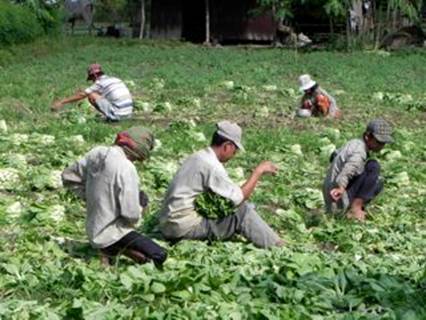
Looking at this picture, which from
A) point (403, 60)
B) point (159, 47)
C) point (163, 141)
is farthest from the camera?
point (159, 47)

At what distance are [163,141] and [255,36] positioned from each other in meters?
27.0

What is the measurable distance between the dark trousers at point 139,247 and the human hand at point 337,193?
2.36 m

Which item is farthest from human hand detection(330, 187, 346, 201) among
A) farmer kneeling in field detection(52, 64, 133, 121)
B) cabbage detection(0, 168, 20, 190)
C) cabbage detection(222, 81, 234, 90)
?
cabbage detection(222, 81, 234, 90)

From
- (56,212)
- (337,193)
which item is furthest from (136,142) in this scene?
(337,193)

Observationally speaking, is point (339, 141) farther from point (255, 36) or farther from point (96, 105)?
point (255, 36)

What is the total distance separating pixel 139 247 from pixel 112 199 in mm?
407

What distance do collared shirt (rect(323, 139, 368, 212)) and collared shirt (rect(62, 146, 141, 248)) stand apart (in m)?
2.61

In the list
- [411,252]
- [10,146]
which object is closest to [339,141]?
[10,146]

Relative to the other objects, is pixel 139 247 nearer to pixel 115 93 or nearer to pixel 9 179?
pixel 9 179

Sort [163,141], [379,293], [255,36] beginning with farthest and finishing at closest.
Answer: [255,36] → [163,141] → [379,293]

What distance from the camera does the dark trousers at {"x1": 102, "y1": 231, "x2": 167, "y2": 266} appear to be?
22.3 feet

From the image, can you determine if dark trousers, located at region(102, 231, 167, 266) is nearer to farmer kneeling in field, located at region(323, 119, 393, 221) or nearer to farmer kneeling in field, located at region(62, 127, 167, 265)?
farmer kneeling in field, located at region(62, 127, 167, 265)

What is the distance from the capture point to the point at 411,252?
25.1ft

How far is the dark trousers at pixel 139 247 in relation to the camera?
22.3ft
